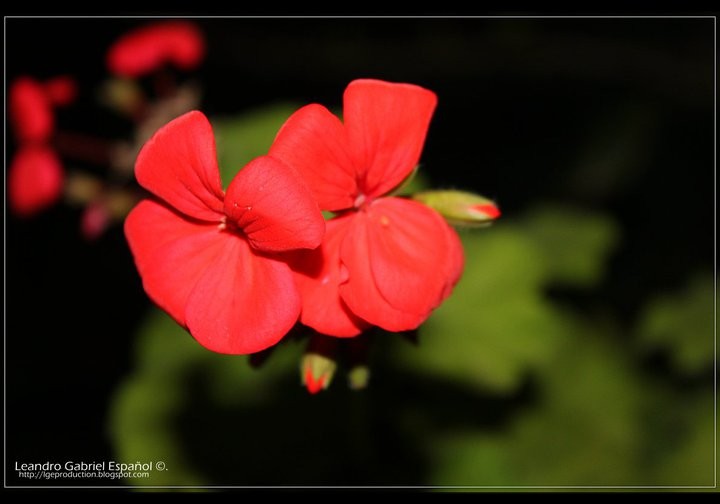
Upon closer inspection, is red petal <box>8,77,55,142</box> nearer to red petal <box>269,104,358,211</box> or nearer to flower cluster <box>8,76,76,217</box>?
flower cluster <box>8,76,76,217</box>

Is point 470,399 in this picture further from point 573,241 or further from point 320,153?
point 320,153

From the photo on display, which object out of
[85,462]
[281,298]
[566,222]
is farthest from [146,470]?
[566,222]

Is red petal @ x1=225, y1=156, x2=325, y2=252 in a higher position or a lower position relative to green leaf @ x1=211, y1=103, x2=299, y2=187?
higher

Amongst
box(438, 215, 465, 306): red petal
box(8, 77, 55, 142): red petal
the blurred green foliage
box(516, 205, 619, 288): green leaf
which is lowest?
the blurred green foliage

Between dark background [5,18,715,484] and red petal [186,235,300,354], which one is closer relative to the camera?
red petal [186,235,300,354]

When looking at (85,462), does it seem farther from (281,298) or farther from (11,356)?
(281,298)

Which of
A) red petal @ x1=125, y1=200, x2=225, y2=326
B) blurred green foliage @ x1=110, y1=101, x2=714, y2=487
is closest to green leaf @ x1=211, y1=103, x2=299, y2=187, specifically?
blurred green foliage @ x1=110, y1=101, x2=714, y2=487

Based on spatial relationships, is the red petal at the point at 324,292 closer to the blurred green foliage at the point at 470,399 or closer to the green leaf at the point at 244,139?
the blurred green foliage at the point at 470,399
